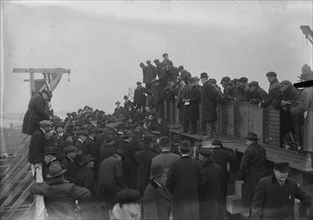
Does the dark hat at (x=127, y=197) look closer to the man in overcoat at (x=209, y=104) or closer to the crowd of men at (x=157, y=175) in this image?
the crowd of men at (x=157, y=175)

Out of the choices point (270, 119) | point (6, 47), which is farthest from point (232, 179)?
point (6, 47)

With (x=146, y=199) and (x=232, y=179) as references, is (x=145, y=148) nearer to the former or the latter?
(x=146, y=199)

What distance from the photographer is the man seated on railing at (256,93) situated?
21.1ft

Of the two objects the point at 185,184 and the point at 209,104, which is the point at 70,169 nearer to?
the point at 185,184

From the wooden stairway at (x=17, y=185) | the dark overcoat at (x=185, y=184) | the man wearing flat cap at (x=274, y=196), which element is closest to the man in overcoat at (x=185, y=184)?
the dark overcoat at (x=185, y=184)

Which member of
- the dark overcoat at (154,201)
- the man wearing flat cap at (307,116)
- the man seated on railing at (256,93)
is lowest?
the dark overcoat at (154,201)

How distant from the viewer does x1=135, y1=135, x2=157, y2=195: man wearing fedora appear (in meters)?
5.62

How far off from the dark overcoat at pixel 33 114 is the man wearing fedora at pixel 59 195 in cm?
240

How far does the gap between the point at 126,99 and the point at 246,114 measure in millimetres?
6643

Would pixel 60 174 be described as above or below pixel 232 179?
above

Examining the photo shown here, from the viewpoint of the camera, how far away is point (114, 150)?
6.05 m

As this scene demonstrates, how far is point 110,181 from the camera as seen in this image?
5137 mm

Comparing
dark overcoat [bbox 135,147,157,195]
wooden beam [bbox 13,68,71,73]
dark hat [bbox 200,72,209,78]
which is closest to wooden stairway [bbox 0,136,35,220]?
wooden beam [bbox 13,68,71,73]

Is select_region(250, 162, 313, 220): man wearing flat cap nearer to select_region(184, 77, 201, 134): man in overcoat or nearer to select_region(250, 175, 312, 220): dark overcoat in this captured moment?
select_region(250, 175, 312, 220): dark overcoat
